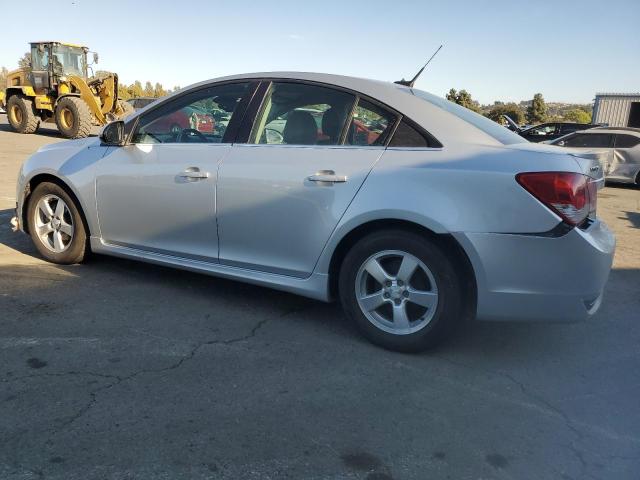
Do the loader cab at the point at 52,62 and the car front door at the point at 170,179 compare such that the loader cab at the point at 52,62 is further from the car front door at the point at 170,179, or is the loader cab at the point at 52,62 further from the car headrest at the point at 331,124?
the car headrest at the point at 331,124

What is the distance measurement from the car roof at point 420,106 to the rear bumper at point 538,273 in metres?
0.65

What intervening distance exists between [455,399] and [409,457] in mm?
602

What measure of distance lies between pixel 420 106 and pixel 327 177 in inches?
28.8

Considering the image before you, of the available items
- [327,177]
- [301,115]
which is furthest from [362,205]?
[301,115]

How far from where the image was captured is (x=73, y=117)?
56.7 ft

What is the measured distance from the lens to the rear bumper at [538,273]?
2.92m

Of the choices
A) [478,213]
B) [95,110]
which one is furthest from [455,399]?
[95,110]

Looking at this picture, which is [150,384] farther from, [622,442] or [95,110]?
[95,110]

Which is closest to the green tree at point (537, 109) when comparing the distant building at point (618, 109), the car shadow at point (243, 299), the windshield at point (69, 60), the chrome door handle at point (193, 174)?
the distant building at point (618, 109)

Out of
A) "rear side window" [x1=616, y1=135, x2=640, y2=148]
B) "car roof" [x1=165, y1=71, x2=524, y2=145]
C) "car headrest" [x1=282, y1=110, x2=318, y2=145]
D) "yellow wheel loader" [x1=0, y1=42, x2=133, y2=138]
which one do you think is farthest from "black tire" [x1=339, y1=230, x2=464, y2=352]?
"yellow wheel loader" [x1=0, y1=42, x2=133, y2=138]

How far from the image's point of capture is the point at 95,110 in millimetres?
17656

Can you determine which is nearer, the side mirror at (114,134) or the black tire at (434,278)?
the black tire at (434,278)

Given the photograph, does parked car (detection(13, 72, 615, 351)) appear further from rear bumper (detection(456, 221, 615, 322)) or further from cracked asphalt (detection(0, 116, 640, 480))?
cracked asphalt (detection(0, 116, 640, 480))

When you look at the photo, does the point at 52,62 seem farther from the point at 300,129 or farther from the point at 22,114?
the point at 300,129
